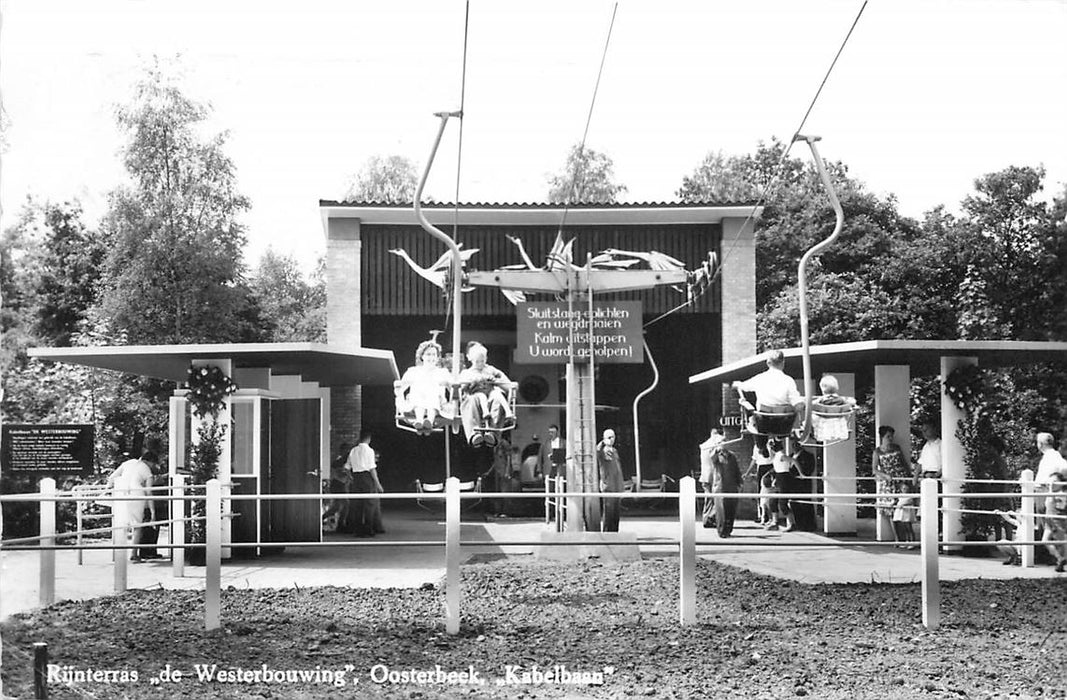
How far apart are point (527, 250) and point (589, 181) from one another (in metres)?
1.25

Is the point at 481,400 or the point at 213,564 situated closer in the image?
the point at 213,564

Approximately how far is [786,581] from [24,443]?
5.70m

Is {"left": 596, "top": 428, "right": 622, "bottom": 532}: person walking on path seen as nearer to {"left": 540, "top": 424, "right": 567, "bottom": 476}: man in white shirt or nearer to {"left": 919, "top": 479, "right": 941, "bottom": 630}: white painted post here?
{"left": 540, "top": 424, "right": 567, "bottom": 476}: man in white shirt

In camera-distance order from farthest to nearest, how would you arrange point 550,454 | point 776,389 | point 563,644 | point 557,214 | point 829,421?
point 550,454 < point 557,214 < point 829,421 < point 776,389 < point 563,644

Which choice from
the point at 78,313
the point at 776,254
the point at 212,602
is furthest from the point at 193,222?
the point at 776,254

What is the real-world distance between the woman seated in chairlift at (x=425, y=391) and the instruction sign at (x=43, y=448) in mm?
2328

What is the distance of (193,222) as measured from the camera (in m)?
10.8

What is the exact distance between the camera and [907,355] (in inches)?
416

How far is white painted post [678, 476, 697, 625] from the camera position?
668cm

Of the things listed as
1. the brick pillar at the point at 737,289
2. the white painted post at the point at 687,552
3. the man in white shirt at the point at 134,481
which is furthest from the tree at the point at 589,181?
the white painted post at the point at 687,552

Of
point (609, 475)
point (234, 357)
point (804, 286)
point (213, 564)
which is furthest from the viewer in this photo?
point (609, 475)

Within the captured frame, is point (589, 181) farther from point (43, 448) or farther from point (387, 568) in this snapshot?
point (43, 448)

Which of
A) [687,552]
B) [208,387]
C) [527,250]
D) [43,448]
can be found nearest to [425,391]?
[687,552]

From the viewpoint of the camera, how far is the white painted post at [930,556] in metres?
6.65
